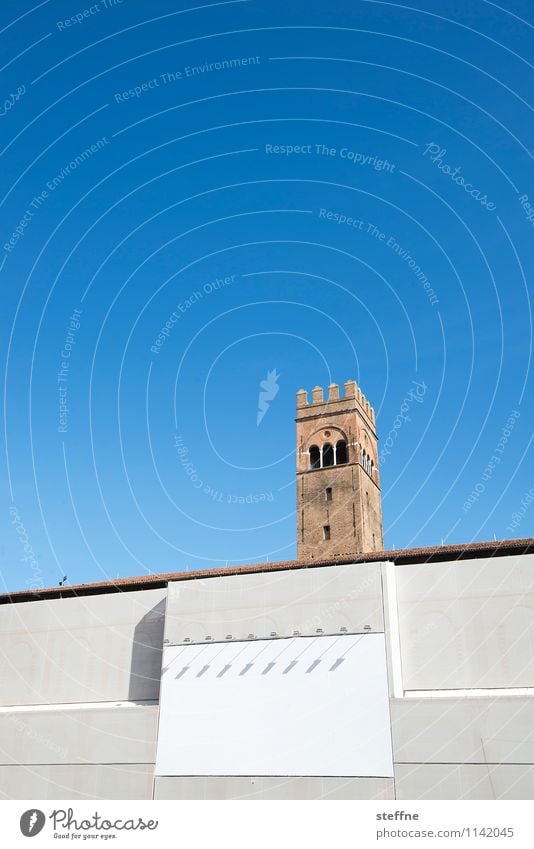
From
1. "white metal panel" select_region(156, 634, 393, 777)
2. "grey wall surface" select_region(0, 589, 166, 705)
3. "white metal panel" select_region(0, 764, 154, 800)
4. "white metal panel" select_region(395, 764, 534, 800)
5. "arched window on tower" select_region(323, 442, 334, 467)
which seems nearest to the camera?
"white metal panel" select_region(395, 764, 534, 800)

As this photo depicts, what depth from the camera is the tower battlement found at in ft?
189

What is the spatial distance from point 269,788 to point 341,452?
110 feet

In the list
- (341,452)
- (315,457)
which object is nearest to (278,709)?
(341,452)

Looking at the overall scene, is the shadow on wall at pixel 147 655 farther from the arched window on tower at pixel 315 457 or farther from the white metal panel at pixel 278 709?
the arched window on tower at pixel 315 457

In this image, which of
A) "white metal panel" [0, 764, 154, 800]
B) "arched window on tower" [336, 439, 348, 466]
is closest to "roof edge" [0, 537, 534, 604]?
"white metal panel" [0, 764, 154, 800]

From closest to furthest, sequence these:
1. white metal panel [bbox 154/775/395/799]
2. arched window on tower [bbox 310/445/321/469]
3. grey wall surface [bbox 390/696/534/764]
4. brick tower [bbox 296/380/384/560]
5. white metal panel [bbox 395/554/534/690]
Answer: grey wall surface [bbox 390/696/534/764], white metal panel [bbox 154/775/395/799], white metal panel [bbox 395/554/534/690], brick tower [bbox 296/380/384/560], arched window on tower [bbox 310/445/321/469]

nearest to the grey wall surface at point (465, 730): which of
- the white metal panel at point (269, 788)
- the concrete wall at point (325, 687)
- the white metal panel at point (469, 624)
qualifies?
the concrete wall at point (325, 687)

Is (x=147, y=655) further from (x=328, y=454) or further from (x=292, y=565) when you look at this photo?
(x=328, y=454)

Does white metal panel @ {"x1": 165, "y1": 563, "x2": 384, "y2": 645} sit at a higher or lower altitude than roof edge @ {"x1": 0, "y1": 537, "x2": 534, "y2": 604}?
lower

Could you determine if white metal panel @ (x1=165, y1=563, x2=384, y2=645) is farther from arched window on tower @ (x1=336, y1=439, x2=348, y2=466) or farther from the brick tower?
arched window on tower @ (x1=336, y1=439, x2=348, y2=466)

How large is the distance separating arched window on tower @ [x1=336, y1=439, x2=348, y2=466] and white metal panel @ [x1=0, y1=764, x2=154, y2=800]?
32392mm

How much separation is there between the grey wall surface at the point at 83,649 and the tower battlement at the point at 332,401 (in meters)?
29.6

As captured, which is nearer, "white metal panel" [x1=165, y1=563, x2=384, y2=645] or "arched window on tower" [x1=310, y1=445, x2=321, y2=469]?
"white metal panel" [x1=165, y1=563, x2=384, y2=645]
